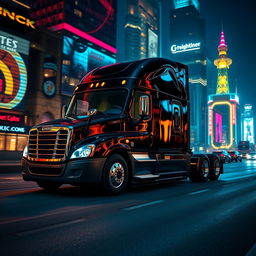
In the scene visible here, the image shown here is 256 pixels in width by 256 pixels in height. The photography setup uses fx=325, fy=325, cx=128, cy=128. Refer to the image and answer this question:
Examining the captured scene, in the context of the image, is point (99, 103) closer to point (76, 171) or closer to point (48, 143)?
point (48, 143)

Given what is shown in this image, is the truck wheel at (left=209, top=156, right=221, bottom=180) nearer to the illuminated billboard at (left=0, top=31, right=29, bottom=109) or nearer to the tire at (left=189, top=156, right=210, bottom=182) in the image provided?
the tire at (left=189, top=156, right=210, bottom=182)

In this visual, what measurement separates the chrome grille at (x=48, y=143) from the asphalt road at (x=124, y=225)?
963 mm

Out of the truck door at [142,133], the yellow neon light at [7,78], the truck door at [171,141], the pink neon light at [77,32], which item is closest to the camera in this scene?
the truck door at [142,133]

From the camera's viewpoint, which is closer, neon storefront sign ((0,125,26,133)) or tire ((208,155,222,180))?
tire ((208,155,222,180))

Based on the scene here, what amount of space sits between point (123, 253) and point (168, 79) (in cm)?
758

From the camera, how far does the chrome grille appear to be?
7.47 meters

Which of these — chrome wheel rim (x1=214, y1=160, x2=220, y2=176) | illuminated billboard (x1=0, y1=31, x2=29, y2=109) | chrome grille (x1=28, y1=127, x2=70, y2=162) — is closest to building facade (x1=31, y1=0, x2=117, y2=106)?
illuminated billboard (x1=0, y1=31, x2=29, y2=109)

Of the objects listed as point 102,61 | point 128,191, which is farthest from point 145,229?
point 102,61

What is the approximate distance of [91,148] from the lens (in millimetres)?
7391

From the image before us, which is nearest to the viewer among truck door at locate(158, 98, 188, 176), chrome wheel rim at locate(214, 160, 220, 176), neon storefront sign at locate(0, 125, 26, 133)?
truck door at locate(158, 98, 188, 176)

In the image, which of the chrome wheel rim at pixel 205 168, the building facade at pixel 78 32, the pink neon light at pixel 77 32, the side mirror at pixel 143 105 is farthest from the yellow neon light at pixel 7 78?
the side mirror at pixel 143 105

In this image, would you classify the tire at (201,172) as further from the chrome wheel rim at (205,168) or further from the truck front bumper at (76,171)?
the truck front bumper at (76,171)

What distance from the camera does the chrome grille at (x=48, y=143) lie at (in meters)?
7.47

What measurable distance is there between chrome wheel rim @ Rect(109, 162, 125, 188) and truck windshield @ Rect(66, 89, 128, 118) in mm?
1409
